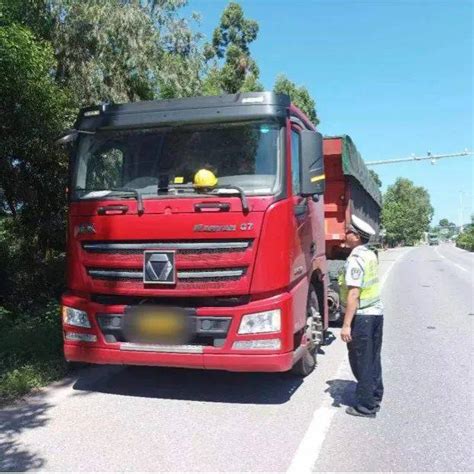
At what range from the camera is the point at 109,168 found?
5617 mm

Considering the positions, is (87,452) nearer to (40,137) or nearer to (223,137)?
(223,137)

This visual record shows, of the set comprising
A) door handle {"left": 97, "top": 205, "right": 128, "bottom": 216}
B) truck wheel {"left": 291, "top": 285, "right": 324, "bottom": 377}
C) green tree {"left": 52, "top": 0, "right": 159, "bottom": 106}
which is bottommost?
truck wheel {"left": 291, "top": 285, "right": 324, "bottom": 377}

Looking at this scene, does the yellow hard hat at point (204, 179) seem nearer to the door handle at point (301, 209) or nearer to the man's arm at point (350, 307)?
the door handle at point (301, 209)

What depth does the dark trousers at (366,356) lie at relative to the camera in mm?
5066

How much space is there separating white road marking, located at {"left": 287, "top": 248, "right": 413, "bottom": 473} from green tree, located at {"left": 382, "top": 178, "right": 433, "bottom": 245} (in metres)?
77.0

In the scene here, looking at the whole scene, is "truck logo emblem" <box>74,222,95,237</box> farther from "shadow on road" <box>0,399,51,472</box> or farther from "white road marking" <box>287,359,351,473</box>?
"white road marking" <box>287,359,351,473</box>

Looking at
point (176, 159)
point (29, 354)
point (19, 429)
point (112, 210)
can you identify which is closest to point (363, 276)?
point (176, 159)

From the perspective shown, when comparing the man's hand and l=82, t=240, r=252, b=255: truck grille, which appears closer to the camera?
l=82, t=240, r=252, b=255: truck grille

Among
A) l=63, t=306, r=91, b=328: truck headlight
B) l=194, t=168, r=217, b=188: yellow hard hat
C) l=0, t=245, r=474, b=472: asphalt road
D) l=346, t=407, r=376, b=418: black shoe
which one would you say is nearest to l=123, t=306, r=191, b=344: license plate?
l=63, t=306, r=91, b=328: truck headlight

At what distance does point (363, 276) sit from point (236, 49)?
19.9 metres

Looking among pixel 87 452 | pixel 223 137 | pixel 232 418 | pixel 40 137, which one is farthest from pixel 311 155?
pixel 40 137

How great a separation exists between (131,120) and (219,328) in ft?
7.12

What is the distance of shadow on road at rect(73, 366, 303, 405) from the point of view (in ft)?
18.3

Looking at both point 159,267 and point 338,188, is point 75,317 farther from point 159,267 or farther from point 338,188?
point 338,188
